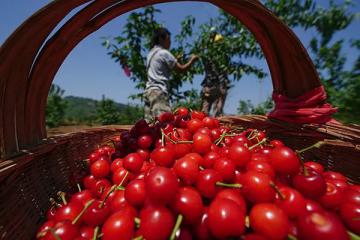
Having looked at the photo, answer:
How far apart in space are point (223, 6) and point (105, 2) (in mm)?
525

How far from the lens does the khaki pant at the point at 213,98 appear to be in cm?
460

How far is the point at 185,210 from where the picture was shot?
77cm

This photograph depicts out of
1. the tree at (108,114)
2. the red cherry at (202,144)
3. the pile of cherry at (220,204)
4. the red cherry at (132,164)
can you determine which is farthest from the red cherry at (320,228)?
the tree at (108,114)

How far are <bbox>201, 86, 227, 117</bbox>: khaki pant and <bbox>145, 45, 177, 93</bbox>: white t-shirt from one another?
1.15 meters

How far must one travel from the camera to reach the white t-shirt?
3.50m

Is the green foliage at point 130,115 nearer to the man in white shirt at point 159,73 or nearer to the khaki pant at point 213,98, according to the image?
the khaki pant at point 213,98


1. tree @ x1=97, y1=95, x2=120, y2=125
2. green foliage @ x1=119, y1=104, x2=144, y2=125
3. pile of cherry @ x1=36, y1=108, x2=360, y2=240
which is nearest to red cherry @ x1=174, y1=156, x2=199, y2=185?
pile of cherry @ x1=36, y1=108, x2=360, y2=240

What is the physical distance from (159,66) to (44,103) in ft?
7.53

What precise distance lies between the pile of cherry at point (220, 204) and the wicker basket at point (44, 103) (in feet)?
0.44

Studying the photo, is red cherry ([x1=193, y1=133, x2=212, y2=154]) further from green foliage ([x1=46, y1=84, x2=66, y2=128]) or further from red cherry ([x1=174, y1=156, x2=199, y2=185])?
green foliage ([x1=46, y1=84, x2=66, y2=128])

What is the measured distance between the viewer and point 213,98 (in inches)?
185

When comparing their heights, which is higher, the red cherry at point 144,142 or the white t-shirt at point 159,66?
the white t-shirt at point 159,66

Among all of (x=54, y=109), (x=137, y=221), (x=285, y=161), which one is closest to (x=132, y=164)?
(x=137, y=221)

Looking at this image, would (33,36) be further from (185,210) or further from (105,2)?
(185,210)
